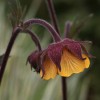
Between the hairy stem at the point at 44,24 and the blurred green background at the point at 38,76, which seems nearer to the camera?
the hairy stem at the point at 44,24

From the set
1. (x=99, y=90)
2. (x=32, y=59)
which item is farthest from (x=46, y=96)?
(x=32, y=59)

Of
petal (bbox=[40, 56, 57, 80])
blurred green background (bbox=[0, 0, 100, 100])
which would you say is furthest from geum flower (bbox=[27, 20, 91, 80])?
blurred green background (bbox=[0, 0, 100, 100])

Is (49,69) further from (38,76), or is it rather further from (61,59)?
(38,76)

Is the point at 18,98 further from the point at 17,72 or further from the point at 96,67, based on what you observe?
the point at 96,67

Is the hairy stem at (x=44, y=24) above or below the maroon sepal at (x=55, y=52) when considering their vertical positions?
above

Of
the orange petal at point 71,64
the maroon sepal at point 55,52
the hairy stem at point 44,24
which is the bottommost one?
the orange petal at point 71,64

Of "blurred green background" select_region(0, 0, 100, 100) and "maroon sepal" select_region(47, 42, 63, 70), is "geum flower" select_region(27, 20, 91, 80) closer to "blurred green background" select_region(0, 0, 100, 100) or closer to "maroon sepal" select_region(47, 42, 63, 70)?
"maroon sepal" select_region(47, 42, 63, 70)

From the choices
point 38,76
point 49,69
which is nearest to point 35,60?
point 49,69

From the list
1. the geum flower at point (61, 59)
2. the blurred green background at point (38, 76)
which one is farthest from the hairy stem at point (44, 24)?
the blurred green background at point (38, 76)

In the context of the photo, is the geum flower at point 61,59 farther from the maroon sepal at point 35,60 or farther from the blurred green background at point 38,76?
the blurred green background at point 38,76

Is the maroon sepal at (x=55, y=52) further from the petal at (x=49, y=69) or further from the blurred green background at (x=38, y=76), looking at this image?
the blurred green background at (x=38, y=76)
